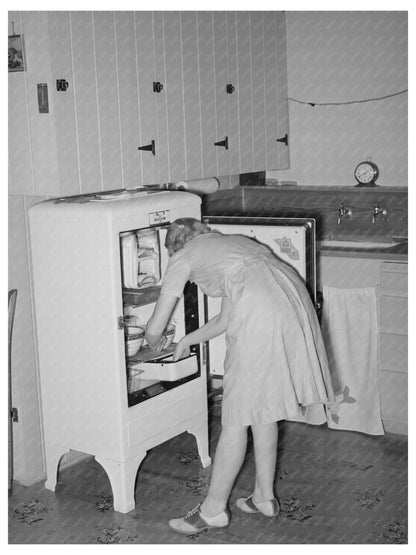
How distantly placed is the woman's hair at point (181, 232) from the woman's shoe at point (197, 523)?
1041 mm

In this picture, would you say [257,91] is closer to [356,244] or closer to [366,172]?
[366,172]

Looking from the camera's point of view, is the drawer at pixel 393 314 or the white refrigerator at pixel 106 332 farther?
the drawer at pixel 393 314

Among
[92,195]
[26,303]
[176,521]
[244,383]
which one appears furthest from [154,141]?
[176,521]

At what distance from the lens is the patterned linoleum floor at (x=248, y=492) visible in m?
2.83

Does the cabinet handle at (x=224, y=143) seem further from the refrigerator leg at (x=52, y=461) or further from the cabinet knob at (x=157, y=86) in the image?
the refrigerator leg at (x=52, y=461)

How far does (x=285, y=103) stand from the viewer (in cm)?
484

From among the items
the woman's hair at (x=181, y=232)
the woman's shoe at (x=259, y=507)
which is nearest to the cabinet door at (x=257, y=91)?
the woman's hair at (x=181, y=232)

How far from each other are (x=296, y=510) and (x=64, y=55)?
6.73 feet

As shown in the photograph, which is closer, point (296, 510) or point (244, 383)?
point (244, 383)

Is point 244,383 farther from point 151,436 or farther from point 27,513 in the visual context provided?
point 27,513

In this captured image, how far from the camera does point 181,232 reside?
2.92 metres

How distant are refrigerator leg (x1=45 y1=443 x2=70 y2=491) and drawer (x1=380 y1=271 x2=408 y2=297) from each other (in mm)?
1728

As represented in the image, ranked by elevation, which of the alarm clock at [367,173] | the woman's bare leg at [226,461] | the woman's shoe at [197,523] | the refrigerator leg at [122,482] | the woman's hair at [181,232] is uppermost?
the alarm clock at [367,173]

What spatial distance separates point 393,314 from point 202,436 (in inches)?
44.7
